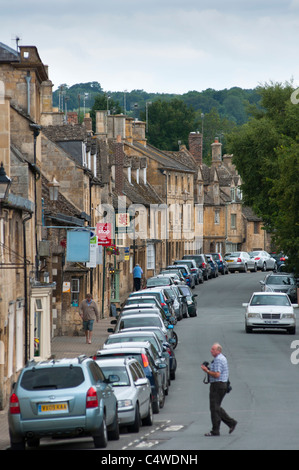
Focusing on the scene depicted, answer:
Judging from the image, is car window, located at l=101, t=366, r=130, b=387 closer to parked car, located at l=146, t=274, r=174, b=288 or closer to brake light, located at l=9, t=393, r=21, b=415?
brake light, located at l=9, t=393, r=21, b=415

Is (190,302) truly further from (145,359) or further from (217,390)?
(217,390)

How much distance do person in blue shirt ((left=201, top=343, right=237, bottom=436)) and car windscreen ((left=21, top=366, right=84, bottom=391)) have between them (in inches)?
99.4

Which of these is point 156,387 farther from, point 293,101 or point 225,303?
point 293,101

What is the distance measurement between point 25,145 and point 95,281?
18.0 meters

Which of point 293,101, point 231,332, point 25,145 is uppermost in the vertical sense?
point 293,101

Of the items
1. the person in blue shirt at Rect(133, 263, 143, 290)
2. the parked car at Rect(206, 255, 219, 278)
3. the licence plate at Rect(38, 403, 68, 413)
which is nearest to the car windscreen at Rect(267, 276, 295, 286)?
the person in blue shirt at Rect(133, 263, 143, 290)

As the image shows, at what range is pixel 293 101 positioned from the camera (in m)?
65.1

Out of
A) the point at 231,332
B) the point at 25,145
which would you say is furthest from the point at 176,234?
the point at 25,145

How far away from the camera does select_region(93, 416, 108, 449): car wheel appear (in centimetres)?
1638

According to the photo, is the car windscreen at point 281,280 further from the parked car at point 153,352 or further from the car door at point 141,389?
the car door at point 141,389

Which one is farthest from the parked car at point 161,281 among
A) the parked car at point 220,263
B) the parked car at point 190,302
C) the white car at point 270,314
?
the parked car at point 220,263

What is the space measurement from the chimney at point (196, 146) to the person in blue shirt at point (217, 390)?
81393 mm

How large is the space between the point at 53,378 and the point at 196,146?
8412cm

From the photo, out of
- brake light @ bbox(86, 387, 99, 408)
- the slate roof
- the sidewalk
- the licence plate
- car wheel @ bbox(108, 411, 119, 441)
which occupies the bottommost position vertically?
the sidewalk
